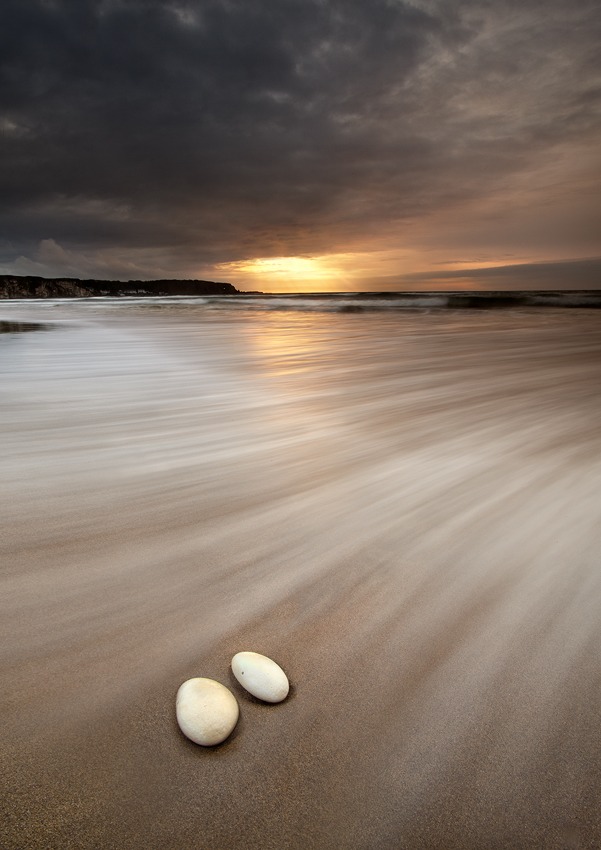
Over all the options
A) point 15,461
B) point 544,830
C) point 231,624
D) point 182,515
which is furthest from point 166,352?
point 544,830

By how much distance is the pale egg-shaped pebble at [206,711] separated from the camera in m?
0.58

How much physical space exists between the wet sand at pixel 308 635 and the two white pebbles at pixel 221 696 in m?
0.02

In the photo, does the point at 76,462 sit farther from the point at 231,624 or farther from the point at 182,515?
the point at 231,624

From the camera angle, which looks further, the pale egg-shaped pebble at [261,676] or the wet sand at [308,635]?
the pale egg-shaped pebble at [261,676]

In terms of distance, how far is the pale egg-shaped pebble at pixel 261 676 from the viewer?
2.11ft

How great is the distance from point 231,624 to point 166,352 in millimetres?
4185

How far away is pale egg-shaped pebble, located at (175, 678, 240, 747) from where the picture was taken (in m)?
0.58

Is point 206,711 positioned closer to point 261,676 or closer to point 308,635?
point 261,676

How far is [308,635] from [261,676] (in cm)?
13

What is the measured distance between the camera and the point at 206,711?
60cm

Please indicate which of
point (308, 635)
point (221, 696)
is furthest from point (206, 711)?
point (308, 635)

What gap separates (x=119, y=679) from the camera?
67 cm

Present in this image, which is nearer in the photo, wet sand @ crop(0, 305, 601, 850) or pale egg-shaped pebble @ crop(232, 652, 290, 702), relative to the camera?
wet sand @ crop(0, 305, 601, 850)

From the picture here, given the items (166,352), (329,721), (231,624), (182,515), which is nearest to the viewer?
(329,721)
